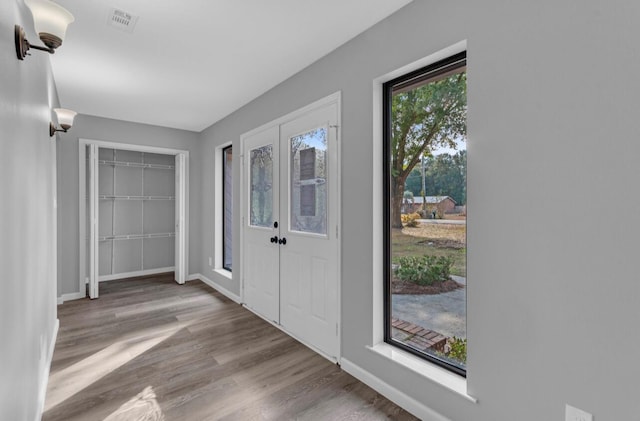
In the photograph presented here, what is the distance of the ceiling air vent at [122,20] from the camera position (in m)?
2.12

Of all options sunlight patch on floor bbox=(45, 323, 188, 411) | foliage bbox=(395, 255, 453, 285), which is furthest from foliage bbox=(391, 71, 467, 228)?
sunlight patch on floor bbox=(45, 323, 188, 411)

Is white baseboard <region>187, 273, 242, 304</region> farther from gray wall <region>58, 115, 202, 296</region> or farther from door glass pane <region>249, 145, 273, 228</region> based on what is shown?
gray wall <region>58, 115, 202, 296</region>

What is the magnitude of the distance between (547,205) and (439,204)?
637 millimetres

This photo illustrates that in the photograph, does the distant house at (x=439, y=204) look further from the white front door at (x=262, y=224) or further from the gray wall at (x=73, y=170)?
the gray wall at (x=73, y=170)

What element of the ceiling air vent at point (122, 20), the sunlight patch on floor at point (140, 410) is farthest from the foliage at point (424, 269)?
the ceiling air vent at point (122, 20)

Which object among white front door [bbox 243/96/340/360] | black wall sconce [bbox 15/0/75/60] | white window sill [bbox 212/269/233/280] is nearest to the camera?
black wall sconce [bbox 15/0/75/60]

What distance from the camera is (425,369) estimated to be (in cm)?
195

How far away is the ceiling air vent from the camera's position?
212 cm

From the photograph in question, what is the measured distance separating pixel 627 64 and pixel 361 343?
212 centimetres

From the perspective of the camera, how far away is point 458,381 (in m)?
1.80

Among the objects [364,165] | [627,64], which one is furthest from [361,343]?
[627,64]

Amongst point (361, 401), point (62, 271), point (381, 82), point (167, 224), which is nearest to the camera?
point (361, 401)

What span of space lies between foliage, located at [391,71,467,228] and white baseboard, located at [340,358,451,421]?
110 centimetres

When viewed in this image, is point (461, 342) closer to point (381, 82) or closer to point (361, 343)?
point (361, 343)
